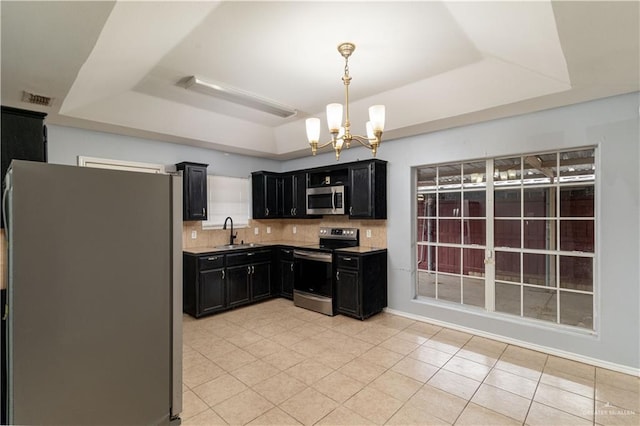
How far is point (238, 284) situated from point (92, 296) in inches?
143

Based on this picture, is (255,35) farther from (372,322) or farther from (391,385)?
(372,322)

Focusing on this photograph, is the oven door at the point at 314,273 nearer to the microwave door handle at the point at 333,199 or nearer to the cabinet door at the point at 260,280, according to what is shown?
the cabinet door at the point at 260,280

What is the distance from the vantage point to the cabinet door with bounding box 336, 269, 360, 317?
14.0ft

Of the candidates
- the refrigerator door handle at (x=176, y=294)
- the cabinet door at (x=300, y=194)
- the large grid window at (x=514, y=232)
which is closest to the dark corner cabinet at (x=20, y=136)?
the refrigerator door handle at (x=176, y=294)

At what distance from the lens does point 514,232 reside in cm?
367

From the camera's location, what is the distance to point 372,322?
13.8 feet

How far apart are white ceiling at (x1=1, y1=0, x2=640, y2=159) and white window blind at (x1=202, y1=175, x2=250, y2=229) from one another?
1.32m

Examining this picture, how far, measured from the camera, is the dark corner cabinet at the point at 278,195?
5.52m

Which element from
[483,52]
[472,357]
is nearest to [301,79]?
[483,52]

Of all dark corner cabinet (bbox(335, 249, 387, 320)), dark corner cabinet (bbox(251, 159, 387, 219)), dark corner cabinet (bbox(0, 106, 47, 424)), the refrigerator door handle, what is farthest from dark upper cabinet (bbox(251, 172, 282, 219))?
the refrigerator door handle

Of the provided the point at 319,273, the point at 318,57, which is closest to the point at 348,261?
the point at 319,273

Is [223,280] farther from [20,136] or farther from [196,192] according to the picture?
[20,136]

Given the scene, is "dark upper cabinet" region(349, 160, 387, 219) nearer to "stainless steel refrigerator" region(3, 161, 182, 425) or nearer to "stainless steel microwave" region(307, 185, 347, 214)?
"stainless steel microwave" region(307, 185, 347, 214)

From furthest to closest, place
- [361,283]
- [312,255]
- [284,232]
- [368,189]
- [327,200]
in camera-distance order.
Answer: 1. [284,232]
2. [327,200]
3. [312,255]
4. [368,189]
5. [361,283]
